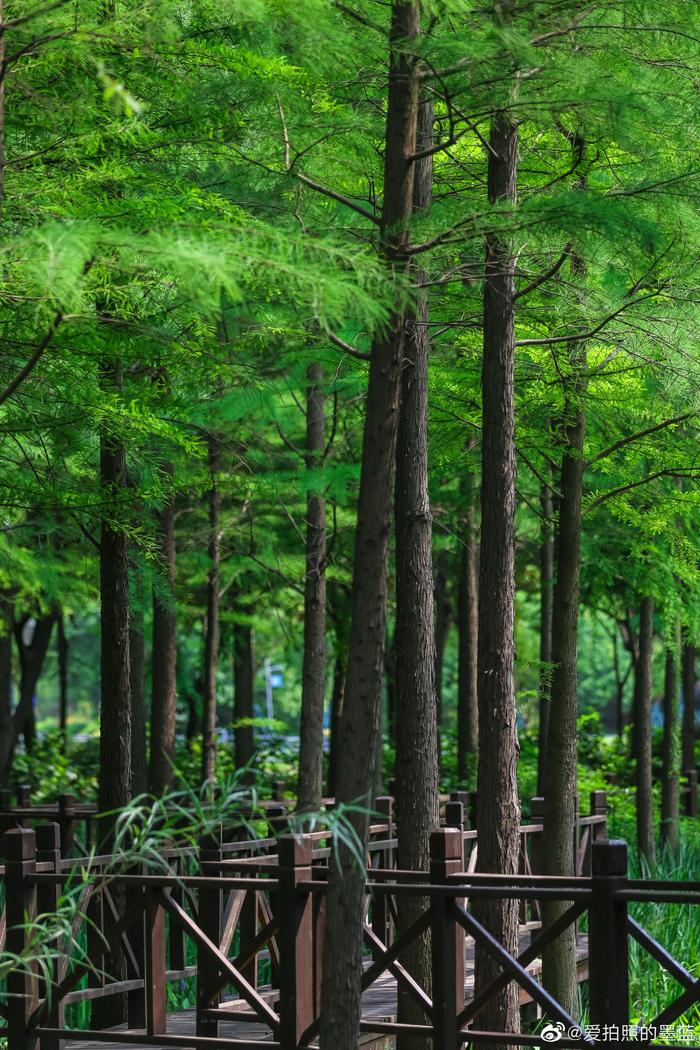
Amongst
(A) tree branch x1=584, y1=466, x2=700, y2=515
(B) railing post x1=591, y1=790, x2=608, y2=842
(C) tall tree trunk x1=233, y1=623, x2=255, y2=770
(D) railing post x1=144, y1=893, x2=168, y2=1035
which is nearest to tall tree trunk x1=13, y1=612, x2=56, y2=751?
(C) tall tree trunk x1=233, y1=623, x2=255, y2=770

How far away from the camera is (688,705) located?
73.8ft

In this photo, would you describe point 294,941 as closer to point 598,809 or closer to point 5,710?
point 598,809

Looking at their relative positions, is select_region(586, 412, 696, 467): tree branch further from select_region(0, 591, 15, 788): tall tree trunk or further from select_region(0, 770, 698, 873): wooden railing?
select_region(0, 591, 15, 788): tall tree trunk

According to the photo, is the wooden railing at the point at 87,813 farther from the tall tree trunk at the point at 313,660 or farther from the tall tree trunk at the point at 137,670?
the tall tree trunk at the point at 137,670

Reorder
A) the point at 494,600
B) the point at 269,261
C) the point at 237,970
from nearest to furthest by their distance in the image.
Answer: the point at 269,261, the point at 237,970, the point at 494,600

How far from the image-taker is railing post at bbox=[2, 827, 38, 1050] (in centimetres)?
790

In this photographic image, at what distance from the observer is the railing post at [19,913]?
7902 millimetres

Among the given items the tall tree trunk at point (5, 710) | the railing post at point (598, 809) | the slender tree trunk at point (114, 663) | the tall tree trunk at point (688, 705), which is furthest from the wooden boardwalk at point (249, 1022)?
the tall tree trunk at point (5, 710)

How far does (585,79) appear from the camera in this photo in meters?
6.90

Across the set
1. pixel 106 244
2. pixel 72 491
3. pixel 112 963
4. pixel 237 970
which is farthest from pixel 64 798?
pixel 106 244

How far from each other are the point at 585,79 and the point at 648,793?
447 inches

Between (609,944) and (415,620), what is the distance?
132 inches

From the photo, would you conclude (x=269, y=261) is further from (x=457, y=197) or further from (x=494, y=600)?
(x=457, y=197)

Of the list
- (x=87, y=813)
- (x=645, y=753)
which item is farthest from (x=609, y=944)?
(x=645, y=753)
